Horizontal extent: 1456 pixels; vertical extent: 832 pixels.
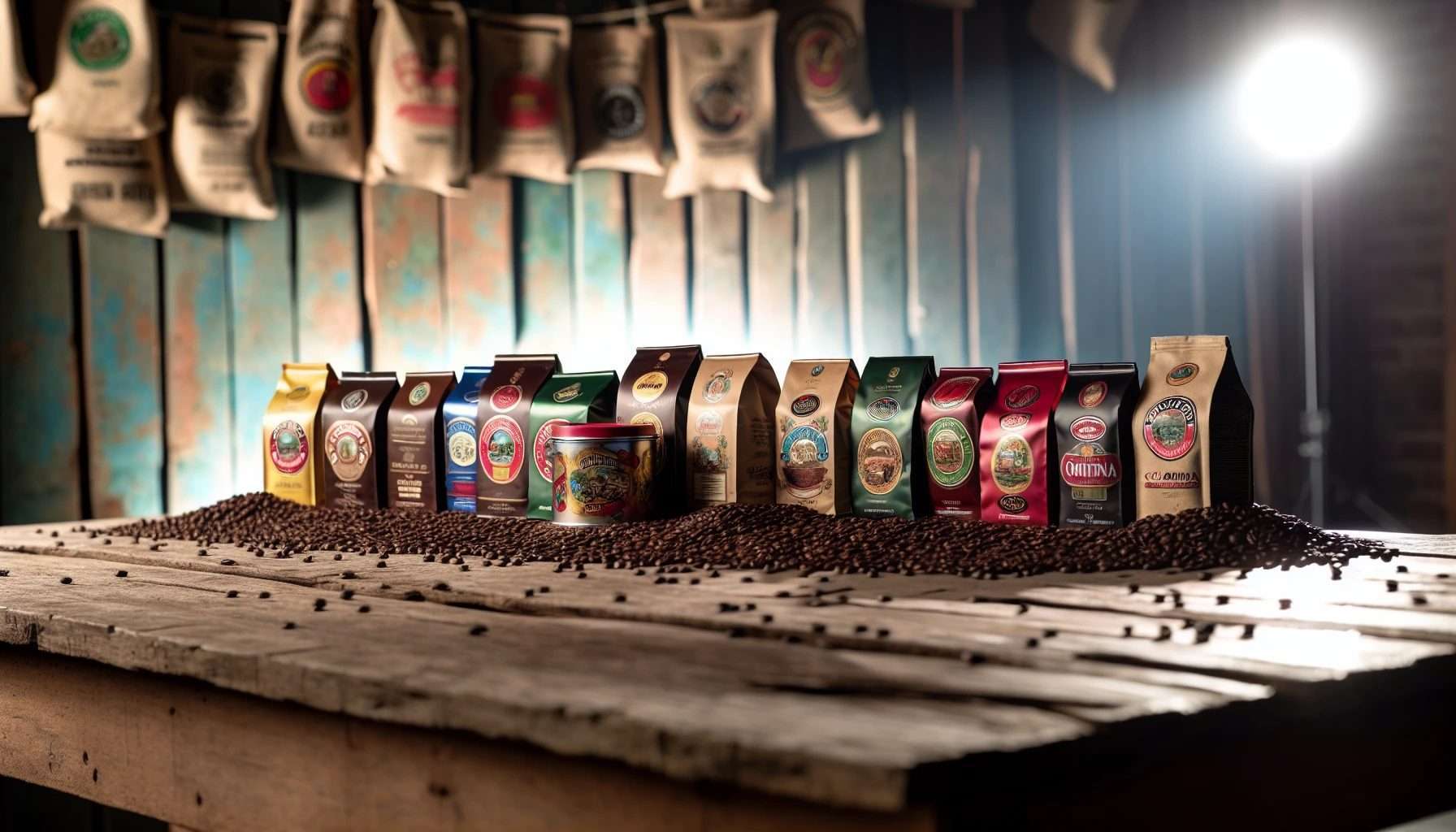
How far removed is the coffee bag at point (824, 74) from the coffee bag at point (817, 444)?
1.30 meters

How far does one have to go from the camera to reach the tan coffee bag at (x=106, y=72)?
2615 mm

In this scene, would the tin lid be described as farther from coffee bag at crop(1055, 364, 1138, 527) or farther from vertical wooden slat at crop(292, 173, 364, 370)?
vertical wooden slat at crop(292, 173, 364, 370)

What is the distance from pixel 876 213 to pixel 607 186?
627mm

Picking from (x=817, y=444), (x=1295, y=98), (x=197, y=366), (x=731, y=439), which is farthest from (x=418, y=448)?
(x=1295, y=98)

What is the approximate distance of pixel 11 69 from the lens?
2535 millimetres

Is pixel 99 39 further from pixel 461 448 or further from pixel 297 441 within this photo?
pixel 461 448

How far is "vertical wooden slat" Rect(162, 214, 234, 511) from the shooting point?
2854 millimetres

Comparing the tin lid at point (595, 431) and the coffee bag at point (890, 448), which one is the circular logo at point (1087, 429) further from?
the tin lid at point (595, 431)

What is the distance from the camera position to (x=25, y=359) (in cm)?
268

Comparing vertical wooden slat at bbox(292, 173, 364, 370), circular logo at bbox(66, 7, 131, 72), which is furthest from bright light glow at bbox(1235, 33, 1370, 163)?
circular logo at bbox(66, 7, 131, 72)

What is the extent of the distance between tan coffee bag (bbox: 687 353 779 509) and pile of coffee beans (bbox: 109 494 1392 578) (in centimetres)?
8

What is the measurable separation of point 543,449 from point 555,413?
6 cm

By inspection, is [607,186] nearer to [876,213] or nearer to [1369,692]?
[876,213]

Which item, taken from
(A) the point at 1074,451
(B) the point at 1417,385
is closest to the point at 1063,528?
(A) the point at 1074,451
